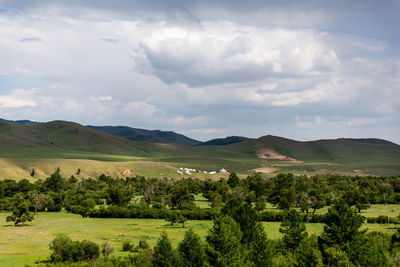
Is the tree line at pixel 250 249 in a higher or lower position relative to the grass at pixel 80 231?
higher

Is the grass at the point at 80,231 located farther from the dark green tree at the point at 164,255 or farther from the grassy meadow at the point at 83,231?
the dark green tree at the point at 164,255

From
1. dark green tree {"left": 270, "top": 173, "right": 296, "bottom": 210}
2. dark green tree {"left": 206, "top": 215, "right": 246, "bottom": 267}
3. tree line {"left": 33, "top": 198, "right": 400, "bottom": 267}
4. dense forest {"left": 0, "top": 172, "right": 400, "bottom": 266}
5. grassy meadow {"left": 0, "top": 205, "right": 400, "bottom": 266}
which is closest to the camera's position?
tree line {"left": 33, "top": 198, "right": 400, "bottom": 267}

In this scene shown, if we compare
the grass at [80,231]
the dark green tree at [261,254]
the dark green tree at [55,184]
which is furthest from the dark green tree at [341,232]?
the dark green tree at [55,184]

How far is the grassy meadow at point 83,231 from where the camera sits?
7806 centimetres

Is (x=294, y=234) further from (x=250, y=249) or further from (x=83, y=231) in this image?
(x=83, y=231)

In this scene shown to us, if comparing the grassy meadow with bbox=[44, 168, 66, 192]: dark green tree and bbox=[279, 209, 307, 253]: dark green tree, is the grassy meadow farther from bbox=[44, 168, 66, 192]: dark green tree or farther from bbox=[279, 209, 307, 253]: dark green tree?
bbox=[44, 168, 66, 192]: dark green tree

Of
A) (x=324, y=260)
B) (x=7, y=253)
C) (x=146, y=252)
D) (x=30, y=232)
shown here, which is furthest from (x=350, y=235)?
(x=30, y=232)

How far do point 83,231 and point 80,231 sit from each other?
0.75 m

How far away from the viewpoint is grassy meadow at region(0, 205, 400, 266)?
A: 78062 millimetres

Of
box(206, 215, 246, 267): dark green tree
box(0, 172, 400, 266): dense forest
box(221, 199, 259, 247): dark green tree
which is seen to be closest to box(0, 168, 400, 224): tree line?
box(0, 172, 400, 266): dense forest

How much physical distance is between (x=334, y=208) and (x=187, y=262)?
1224 inches

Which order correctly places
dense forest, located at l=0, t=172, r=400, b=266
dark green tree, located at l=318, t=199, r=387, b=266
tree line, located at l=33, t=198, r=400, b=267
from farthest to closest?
dark green tree, located at l=318, t=199, r=387, b=266 < dense forest, located at l=0, t=172, r=400, b=266 < tree line, located at l=33, t=198, r=400, b=267

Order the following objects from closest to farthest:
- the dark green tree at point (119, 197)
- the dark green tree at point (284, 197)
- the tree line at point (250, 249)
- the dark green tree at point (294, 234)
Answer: the tree line at point (250, 249), the dark green tree at point (294, 234), the dark green tree at point (284, 197), the dark green tree at point (119, 197)

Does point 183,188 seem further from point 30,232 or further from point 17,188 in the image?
point 17,188
